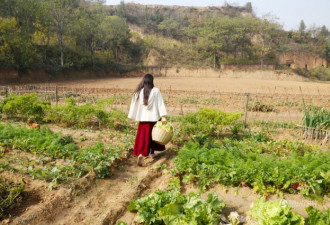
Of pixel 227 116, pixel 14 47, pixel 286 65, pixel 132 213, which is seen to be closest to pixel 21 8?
→ pixel 14 47

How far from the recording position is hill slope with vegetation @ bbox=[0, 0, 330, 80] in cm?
2689

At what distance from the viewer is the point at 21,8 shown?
27219mm

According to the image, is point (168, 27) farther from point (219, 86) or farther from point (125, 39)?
point (219, 86)

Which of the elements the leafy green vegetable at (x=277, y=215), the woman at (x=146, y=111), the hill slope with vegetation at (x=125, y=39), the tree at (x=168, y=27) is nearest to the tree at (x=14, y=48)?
the hill slope with vegetation at (x=125, y=39)

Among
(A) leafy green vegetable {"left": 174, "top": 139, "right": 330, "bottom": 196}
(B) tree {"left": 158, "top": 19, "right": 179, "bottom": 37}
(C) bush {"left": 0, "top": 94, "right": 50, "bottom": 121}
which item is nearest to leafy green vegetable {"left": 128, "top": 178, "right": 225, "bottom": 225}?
(A) leafy green vegetable {"left": 174, "top": 139, "right": 330, "bottom": 196}

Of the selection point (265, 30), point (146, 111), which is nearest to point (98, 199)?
point (146, 111)

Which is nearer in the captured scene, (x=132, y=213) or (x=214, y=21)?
(x=132, y=213)

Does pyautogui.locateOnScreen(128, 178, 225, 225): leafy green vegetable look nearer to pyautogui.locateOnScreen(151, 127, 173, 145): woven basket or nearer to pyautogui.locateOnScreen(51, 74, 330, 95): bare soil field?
pyautogui.locateOnScreen(151, 127, 173, 145): woven basket

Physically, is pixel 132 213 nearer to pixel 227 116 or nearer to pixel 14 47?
pixel 227 116

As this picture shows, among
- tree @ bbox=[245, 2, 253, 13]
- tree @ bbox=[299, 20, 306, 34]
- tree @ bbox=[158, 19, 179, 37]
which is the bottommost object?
tree @ bbox=[158, 19, 179, 37]

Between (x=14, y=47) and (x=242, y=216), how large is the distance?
1078 inches

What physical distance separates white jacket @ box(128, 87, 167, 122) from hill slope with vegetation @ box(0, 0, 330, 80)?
75.9 ft

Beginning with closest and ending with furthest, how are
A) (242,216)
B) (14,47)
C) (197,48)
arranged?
(242,216) → (14,47) → (197,48)

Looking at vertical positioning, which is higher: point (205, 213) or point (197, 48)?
point (197, 48)
